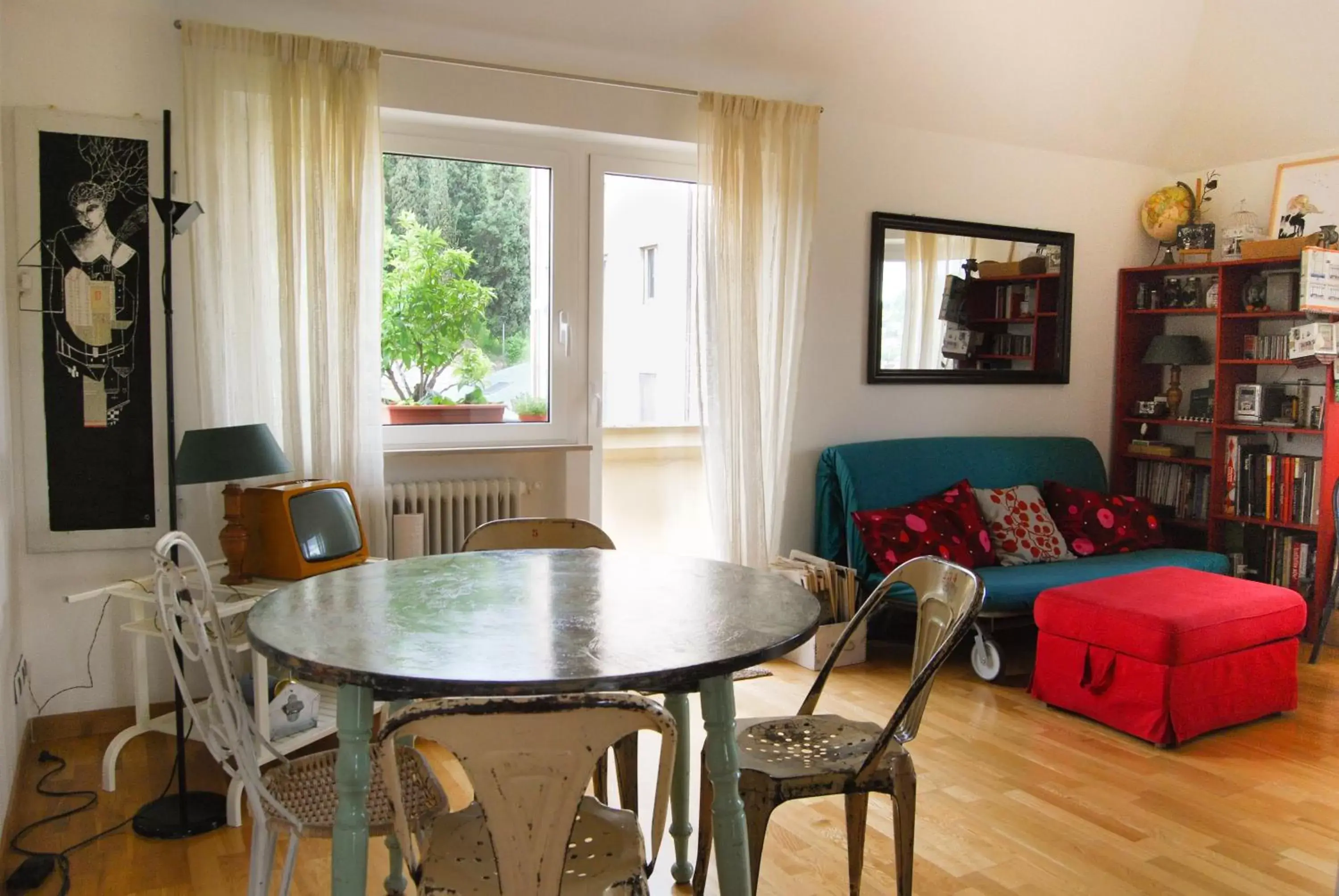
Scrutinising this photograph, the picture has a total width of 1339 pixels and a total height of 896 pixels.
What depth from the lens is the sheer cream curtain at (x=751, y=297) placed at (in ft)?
13.2

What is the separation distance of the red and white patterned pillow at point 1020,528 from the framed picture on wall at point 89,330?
10.6 feet

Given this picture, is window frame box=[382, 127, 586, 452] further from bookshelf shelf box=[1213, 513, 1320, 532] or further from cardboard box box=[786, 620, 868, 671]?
bookshelf shelf box=[1213, 513, 1320, 532]

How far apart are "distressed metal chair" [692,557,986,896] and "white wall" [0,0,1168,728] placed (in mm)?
1793

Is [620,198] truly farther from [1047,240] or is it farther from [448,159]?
[1047,240]

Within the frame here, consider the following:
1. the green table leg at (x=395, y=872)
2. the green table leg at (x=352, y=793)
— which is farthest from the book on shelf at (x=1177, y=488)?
the green table leg at (x=352, y=793)

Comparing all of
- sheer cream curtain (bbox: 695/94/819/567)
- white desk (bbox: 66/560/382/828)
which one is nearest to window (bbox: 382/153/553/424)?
sheer cream curtain (bbox: 695/94/819/567)

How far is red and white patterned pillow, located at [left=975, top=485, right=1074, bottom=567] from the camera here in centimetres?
441

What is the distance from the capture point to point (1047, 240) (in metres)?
5.06

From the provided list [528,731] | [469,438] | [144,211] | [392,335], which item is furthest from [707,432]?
[528,731]

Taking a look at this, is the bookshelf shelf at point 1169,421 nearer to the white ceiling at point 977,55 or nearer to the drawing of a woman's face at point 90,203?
the white ceiling at point 977,55

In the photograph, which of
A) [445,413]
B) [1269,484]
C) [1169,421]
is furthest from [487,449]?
[1269,484]

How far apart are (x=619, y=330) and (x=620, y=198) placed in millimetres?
522

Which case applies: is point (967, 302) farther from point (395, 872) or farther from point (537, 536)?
point (395, 872)

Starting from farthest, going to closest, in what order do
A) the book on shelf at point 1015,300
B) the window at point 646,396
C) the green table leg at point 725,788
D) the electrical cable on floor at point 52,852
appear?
the book on shelf at point 1015,300 < the window at point 646,396 < the electrical cable on floor at point 52,852 < the green table leg at point 725,788
